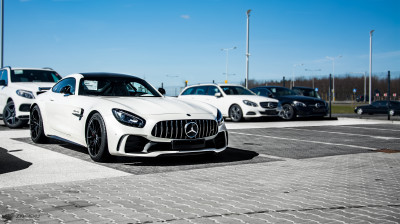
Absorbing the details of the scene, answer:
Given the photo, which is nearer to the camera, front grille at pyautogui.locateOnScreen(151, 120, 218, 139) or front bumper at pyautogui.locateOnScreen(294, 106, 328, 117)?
front grille at pyautogui.locateOnScreen(151, 120, 218, 139)

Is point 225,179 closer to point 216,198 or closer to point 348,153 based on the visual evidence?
point 216,198

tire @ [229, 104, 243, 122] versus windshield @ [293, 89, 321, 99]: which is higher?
windshield @ [293, 89, 321, 99]

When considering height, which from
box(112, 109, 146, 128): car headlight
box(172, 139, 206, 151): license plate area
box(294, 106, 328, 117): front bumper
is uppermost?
box(112, 109, 146, 128): car headlight

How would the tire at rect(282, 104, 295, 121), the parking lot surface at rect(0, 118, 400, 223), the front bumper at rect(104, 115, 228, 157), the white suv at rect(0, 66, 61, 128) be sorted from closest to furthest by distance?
the parking lot surface at rect(0, 118, 400, 223) < the front bumper at rect(104, 115, 228, 157) < the white suv at rect(0, 66, 61, 128) < the tire at rect(282, 104, 295, 121)

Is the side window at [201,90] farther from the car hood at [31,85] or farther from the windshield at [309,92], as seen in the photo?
the car hood at [31,85]

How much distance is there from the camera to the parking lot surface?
3.78m

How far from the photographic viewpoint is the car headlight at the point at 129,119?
20.1ft

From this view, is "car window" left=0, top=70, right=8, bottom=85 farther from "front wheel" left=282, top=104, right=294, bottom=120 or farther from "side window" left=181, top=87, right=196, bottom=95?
"front wheel" left=282, top=104, right=294, bottom=120

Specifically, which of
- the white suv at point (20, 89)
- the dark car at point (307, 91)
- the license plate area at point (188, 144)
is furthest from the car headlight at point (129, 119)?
the dark car at point (307, 91)

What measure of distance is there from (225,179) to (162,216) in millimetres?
1774

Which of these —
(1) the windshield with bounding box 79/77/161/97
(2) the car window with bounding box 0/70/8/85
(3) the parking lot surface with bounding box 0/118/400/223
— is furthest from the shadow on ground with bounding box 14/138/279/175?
(2) the car window with bounding box 0/70/8/85

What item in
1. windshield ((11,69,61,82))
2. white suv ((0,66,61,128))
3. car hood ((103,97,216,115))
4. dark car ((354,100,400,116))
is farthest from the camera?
dark car ((354,100,400,116))

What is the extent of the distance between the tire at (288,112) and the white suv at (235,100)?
933 mm

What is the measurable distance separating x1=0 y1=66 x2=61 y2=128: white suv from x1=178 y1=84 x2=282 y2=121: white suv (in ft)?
20.3
